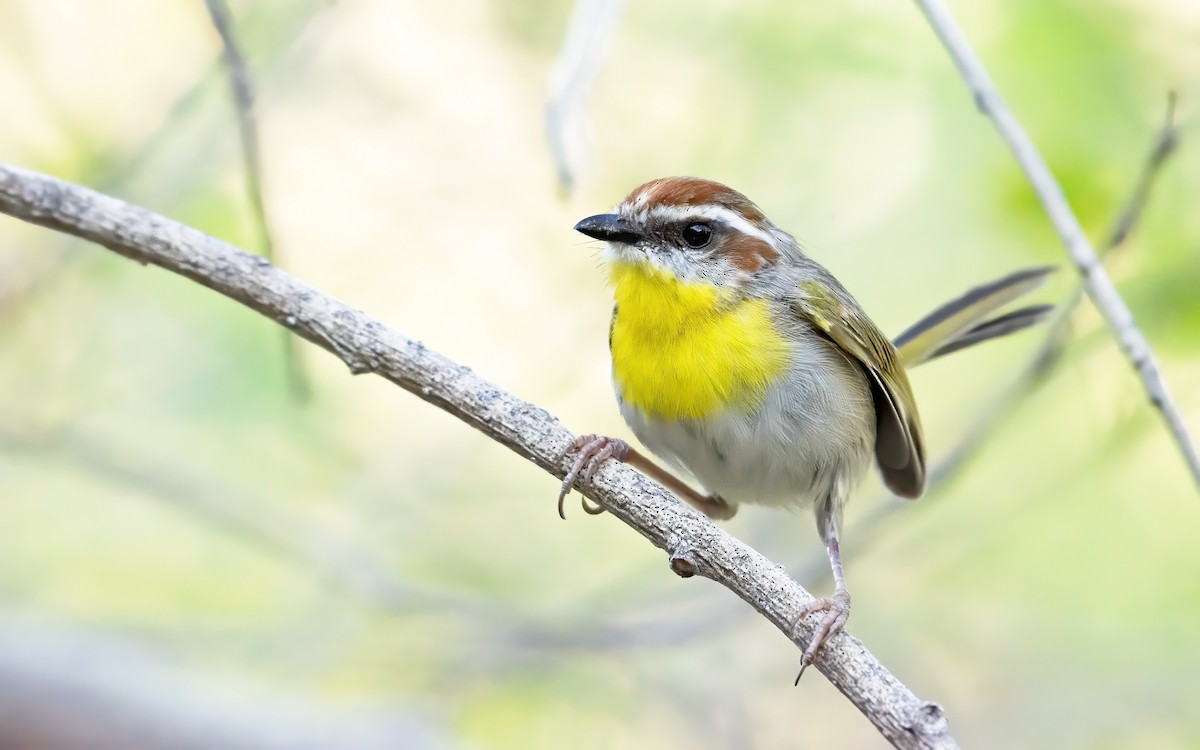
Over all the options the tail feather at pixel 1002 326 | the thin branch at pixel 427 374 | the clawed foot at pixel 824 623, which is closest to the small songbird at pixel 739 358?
the clawed foot at pixel 824 623

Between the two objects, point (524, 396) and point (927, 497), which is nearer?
point (927, 497)

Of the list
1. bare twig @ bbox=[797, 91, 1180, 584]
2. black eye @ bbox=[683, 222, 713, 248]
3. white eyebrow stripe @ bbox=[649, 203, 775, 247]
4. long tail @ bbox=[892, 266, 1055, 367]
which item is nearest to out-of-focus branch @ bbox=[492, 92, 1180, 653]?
bare twig @ bbox=[797, 91, 1180, 584]

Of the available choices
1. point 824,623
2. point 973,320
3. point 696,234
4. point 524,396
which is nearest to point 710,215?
point 696,234

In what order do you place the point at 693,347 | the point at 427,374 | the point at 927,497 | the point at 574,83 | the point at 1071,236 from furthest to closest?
the point at 927,497, the point at 693,347, the point at 574,83, the point at 1071,236, the point at 427,374

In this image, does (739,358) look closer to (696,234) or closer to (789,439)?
(789,439)

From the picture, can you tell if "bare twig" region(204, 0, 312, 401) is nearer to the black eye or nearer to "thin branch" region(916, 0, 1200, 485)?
the black eye

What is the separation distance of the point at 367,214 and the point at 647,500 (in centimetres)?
380

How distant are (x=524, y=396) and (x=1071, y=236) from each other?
11.5 ft

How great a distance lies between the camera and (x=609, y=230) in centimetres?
360

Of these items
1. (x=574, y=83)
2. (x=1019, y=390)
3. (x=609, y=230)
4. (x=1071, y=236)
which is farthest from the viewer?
(x=1019, y=390)

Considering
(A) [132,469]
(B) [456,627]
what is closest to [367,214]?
(A) [132,469]

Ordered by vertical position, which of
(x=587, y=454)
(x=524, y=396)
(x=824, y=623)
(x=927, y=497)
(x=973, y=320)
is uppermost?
(x=524, y=396)

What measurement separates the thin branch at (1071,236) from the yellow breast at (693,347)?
95 centimetres

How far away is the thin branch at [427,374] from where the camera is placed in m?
2.58
